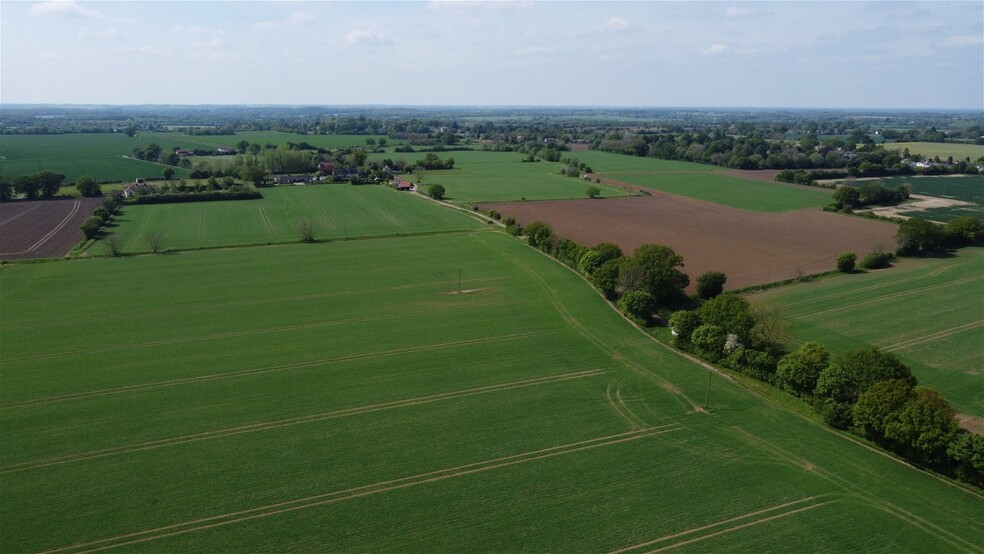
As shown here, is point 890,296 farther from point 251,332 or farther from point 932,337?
point 251,332

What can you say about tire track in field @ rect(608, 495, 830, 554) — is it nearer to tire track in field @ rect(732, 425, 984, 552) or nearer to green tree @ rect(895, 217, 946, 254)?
tire track in field @ rect(732, 425, 984, 552)

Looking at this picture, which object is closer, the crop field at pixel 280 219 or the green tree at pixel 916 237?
the green tree at pixel 916 237

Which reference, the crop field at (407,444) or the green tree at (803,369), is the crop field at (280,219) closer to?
the crop field at (407,444)

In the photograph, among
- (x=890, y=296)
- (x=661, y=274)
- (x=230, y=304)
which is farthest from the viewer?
(x=890, y=296)

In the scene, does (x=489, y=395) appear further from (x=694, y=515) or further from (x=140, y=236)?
(x=140, y=236)

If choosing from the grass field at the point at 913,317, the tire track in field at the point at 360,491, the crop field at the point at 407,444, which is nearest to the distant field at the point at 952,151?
the grass field at the point at 913,317

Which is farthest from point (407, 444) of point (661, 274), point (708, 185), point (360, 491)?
point (708, 185)

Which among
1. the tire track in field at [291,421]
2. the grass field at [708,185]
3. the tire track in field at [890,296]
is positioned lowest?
the tire track in field at [291,421]

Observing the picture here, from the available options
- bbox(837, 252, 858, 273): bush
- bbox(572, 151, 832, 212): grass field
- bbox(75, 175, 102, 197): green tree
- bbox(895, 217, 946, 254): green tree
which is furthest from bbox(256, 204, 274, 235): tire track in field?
bbox(895, 217, 946, 254): green tree
